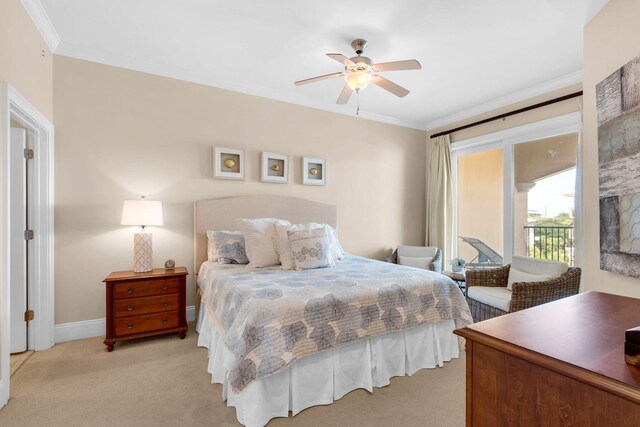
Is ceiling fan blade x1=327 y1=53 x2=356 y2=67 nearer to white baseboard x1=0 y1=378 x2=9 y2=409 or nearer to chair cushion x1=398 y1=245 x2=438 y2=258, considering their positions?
chair cushion x1=398 y1=245 x2=438 y2=258

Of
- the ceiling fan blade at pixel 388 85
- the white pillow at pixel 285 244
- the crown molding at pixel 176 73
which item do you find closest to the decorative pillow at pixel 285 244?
the white pillow at pixel 285 244

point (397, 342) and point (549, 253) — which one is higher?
point (549, 253)

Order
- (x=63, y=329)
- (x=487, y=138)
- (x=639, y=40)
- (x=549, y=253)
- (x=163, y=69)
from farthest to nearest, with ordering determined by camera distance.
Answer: (x=487, y=138), (x=549, y=253), (x=163, y=69), (x=63, y=329), (x=639, y=40)

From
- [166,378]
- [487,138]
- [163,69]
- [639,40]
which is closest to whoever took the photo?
[639,40]

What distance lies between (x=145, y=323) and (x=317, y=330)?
1848mm

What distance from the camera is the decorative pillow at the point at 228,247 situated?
3.15 metres

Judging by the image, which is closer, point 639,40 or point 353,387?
point 639,40

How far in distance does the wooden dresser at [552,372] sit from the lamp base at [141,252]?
9.67 feet

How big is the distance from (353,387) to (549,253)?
3.13 m

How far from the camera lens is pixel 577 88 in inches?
134

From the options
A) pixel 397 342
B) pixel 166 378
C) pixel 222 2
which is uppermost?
pixel 222 2

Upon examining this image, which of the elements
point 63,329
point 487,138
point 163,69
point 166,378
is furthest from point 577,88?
point 63,329

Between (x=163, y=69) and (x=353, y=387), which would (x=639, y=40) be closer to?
(x=353, y=387)

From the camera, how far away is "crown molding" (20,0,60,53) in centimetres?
233
